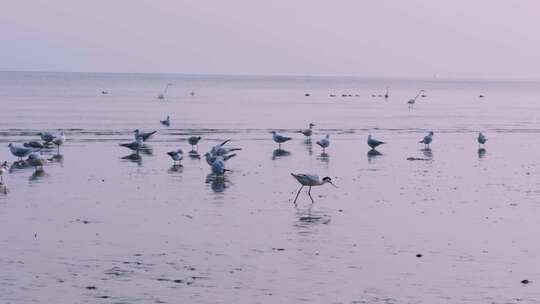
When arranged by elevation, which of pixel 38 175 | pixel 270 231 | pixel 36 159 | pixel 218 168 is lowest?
pixel 270 231

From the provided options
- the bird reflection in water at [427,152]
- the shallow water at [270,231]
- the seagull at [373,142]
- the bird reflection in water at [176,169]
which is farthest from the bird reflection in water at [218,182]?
the seagull at [373,142]

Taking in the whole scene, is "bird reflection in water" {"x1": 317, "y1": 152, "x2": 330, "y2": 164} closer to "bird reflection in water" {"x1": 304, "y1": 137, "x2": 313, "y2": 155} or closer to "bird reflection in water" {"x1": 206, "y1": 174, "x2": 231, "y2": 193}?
"bird reflection in water" {"x1": 304, "y1": 137, "x2": 313, "y2": 155}

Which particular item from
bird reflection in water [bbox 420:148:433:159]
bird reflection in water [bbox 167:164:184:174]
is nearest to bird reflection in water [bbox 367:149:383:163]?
bird reflection in water [bbox 420:148:433:159]

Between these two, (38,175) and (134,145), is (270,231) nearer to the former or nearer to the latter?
(38,175)

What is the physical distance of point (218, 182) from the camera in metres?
24.8

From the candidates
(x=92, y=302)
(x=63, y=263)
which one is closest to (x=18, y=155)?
(x=63, y=263)

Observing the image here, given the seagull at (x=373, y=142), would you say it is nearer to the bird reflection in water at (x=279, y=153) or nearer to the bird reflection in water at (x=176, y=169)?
the bird reflection in water at (x=279, y=153)

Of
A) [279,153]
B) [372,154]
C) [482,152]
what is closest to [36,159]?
[279,153]

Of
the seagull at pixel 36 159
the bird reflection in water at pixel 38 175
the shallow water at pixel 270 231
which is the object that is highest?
the seagull at pixel 36 159

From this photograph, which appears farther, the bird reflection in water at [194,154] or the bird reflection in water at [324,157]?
the bird reflection in water at [194,154]

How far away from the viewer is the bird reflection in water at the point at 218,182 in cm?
2348

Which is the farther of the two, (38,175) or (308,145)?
(308,145)

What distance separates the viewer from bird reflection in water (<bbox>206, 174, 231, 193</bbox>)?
2348 cm

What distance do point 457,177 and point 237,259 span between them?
43.0 feet
